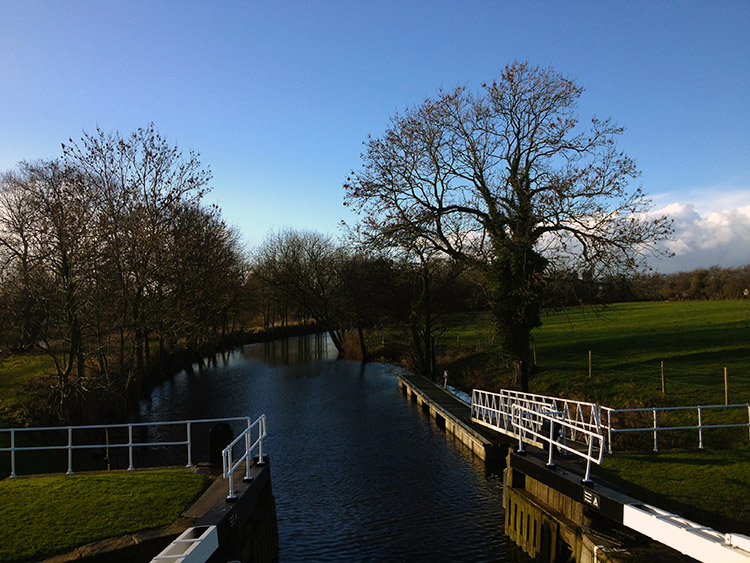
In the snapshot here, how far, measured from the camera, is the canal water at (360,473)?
40.1 ft

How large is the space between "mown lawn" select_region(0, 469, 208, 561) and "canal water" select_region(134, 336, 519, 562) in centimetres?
304

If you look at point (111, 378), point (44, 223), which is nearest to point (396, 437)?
point (111, 378)

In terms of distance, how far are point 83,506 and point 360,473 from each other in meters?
8.93

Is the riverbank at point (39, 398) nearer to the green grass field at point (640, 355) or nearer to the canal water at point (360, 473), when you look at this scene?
the canal water at point (360, 473)

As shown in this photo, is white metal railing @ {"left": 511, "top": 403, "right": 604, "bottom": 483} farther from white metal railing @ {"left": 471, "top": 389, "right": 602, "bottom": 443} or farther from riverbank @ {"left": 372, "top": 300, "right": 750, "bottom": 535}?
riverbank @ {"left": 372, "top": 300, "right": 750, "bottom": 535}

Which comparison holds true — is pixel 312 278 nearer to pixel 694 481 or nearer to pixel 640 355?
pixel 640 355

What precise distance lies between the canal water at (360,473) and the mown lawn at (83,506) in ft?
9.97

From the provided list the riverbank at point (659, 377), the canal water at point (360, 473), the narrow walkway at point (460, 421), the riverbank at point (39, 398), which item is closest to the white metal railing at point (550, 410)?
the narrow walkway at point (460, 421)

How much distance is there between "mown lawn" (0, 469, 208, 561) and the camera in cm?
847

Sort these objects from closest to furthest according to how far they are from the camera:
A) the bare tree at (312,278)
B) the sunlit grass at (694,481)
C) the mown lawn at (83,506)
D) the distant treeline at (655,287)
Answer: the mown lawn at (83,506), the sunlit grass at (694,481), the distant treeline at (655,287), the bare tree at (312,278)

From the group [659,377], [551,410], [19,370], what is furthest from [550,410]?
[19,370]

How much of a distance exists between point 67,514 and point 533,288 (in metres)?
19.8

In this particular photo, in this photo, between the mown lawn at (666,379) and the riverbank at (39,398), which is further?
the riverbank at (39,398)

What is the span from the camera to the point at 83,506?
987cm
